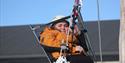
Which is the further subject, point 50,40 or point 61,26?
point 61,26

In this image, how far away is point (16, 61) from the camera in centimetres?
1944

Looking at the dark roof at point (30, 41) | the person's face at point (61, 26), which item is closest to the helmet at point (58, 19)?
the person's face at point (61, 26)

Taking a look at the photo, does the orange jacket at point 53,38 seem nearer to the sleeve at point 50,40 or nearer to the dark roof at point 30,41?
the sleeve at point 50,40

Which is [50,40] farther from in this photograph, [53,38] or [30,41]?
[30,41]

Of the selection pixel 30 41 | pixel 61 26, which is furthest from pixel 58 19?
pixel 30 41

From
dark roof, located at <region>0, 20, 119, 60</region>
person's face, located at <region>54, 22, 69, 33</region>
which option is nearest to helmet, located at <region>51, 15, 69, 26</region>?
person's face, located at <region>54, 22, 69, 33</region>

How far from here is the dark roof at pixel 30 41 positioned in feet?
63.7

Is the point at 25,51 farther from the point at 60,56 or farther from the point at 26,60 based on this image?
the point at 60,56

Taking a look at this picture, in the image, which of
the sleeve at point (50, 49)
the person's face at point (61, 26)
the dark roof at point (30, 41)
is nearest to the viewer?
the sleeve at point (50, 49)

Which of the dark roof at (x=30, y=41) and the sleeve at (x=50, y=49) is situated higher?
the sleeve at (x=50, y=49)

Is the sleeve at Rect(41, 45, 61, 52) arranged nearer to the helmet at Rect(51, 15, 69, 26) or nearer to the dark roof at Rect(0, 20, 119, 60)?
the helmet at Rect(51, 15, 69, 26)

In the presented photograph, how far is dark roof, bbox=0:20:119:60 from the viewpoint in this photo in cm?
1941

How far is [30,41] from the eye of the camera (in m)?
21.2

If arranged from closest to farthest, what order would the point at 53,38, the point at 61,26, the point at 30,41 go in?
the point at 53,38
the point at 61,26
the point at 30,41
